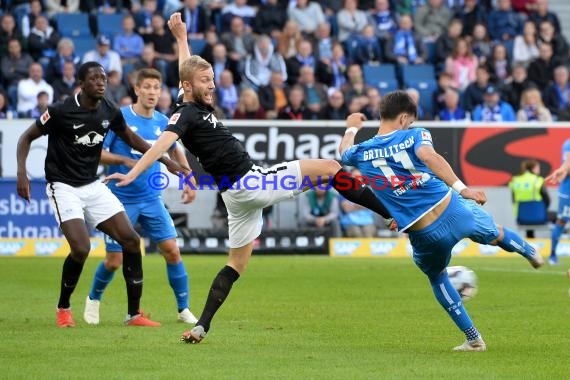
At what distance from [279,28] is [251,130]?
4928mm

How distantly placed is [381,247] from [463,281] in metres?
13.8

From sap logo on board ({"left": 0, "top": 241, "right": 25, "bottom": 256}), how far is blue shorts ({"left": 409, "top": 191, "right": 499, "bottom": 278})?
46.2 ft

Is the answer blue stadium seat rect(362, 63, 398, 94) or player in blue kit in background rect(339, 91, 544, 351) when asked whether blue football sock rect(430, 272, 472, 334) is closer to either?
player in blue kit in background rect(339, 91, 544, 351)

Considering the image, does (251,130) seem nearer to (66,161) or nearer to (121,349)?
(66,161)

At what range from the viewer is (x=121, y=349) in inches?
385

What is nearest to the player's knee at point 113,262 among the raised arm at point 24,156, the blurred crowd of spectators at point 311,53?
the raised arm at point 24,156

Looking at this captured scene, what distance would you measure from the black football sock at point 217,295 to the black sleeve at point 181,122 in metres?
1.30

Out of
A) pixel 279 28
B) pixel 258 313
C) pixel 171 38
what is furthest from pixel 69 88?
pixel 258 313

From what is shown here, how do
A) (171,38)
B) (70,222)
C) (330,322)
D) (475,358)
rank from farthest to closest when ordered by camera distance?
(171,38), (330,322), (70,222), (475,358)

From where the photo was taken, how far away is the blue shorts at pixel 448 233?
31.6 ft

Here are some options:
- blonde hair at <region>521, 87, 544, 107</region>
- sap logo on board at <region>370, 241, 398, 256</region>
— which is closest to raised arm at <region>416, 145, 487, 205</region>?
sap logo on board at <region>370, 241, 398, 256</region>

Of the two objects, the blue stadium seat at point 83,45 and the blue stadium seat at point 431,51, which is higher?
the blue stadium seat at point 83,45

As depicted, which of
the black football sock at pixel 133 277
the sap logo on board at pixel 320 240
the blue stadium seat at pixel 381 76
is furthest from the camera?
the blue stadium seat at pixel 381 76

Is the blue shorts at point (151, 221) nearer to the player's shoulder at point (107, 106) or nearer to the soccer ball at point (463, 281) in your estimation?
the player's shoulder at point (107, 106)
